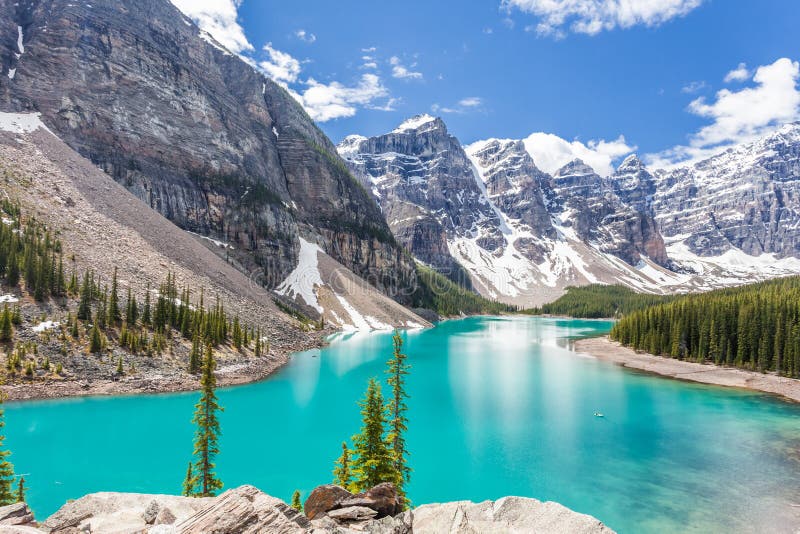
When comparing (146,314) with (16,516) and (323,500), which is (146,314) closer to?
(16,516)

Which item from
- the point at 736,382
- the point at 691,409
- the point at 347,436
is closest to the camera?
the point at 347,436

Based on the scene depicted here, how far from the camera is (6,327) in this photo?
3659 centimetres

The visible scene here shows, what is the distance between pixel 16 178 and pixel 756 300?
370 feet

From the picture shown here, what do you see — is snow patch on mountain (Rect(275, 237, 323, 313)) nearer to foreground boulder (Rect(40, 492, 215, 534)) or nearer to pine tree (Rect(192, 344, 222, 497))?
pine tree (Rect(192, 344, 222, 497))

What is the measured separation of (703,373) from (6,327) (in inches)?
3157

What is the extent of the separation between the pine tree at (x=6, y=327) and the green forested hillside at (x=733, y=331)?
86.3 m

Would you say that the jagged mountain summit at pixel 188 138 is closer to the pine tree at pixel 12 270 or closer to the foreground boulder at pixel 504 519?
the pine tree at pixel 12 270

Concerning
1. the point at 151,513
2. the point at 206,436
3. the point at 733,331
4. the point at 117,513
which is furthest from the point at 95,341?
the point at 733,331

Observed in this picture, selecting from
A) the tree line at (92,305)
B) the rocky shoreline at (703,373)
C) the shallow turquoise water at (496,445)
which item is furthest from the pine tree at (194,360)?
the rocky shoreline at (703,373)

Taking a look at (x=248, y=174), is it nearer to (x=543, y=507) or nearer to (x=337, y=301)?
(x=337, y=301)

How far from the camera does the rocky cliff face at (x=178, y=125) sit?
3681 inches

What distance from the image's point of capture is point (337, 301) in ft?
365

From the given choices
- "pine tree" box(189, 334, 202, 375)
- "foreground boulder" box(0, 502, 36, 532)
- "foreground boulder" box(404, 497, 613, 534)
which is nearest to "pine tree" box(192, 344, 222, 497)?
"foreground boulder" box(0, 502, 36, 532)

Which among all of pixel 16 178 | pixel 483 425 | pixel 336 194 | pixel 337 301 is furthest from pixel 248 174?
pixel 483 425
